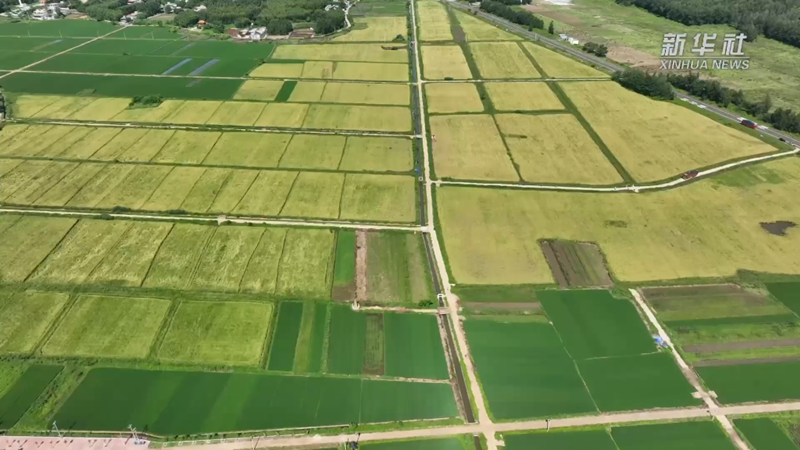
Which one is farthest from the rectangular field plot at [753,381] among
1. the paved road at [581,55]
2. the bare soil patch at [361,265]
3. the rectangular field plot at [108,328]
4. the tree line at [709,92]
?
the tree line at [709,92]

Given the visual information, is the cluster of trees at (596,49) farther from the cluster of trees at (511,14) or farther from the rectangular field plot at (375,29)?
the rectangular field plot at (375,29)

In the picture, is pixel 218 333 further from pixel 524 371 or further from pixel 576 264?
pixel 576 264

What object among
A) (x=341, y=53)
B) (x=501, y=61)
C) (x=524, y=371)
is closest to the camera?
(x=524, y=371)

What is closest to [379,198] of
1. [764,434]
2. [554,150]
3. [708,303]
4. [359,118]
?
[359,118]

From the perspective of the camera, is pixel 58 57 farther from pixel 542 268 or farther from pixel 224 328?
pixel 542 268

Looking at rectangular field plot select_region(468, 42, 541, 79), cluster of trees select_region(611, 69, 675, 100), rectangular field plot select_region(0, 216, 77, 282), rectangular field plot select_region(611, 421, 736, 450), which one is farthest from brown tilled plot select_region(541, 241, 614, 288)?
rectangular field plot select_region(468, 42, 541, 79)

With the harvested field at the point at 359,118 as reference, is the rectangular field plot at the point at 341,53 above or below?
above
